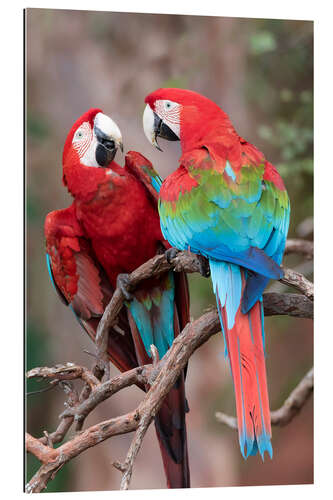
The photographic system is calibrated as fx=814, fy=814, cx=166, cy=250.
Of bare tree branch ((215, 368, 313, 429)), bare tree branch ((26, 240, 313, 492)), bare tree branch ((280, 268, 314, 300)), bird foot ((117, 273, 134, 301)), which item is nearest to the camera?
bare tree branch ((26, 240, 313, 492))

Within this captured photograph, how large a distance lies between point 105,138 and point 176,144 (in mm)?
240

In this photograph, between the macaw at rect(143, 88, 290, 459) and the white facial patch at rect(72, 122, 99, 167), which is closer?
the macaw at rect(143, 88, 290, 459)

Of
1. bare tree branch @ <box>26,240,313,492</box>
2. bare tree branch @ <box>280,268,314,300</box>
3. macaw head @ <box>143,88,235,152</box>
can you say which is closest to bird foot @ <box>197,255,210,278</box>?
bare tree branch @ <box>26,240,313,492</box>

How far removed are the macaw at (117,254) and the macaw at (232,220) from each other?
0.43 ft

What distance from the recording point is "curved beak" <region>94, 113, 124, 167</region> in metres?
2.73

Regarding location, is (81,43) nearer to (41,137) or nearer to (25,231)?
(41,137)

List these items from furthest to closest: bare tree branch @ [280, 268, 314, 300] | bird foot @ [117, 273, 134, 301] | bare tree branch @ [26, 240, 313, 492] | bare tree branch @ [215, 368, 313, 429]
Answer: bare tree branch @ [215, 368, 313, 429]
bird foot @ [117, 273, 134, 301]
bare tree branch @ [280, 268, 314, 300]
bare tree branch @ [26, 240, 313, 492]

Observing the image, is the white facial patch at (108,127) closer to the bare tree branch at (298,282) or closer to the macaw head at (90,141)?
the macaw head at (90,141)

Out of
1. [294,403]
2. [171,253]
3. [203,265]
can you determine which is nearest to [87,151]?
[171,253]

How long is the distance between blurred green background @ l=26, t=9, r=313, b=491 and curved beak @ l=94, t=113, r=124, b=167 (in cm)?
4

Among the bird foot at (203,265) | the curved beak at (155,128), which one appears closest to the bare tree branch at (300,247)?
the bird foot at (203,265)

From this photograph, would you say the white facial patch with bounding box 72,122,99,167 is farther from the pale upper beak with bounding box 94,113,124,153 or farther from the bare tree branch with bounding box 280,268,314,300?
the bare tree branch with bounding box 280,268,314,300

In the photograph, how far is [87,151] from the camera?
2.73m

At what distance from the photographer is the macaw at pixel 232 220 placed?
254 centimetres
